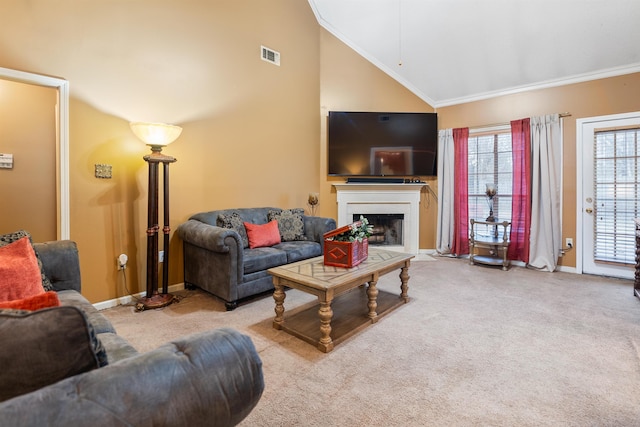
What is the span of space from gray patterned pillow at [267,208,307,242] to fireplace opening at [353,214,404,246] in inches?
63.9

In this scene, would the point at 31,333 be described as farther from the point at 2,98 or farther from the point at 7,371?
the point at 2,98

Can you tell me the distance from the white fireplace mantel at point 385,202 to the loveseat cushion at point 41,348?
14.1ft

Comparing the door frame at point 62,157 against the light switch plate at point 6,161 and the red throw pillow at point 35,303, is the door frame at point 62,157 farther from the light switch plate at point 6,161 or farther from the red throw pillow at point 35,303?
the red throw pillow at point 35,303

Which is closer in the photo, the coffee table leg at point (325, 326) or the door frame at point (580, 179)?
the coffee table leg at point (325, 326)

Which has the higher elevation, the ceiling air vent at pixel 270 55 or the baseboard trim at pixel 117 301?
the ceiling air vent at pixel 270 55

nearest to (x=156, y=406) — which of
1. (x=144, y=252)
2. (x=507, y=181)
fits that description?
(x=144, y=252)

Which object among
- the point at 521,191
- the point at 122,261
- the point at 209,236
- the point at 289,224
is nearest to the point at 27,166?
the point at 122,261

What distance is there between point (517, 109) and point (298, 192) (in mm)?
3480

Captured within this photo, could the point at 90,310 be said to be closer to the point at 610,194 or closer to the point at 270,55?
the point at 270,55

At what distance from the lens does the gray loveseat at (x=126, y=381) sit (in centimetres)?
60

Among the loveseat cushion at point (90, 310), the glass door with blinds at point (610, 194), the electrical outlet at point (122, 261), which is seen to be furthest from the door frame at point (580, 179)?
the electrical outlet at point (122, 261)

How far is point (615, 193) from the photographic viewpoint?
386 cm

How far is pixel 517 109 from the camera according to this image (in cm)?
450

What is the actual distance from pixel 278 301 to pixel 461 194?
12.4 ft
